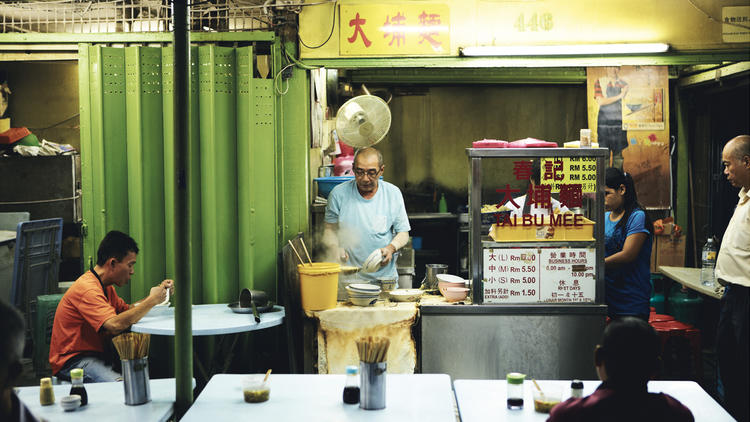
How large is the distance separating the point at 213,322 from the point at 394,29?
290cm

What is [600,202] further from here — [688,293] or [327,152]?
[327,152]

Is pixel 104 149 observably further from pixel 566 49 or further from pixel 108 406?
pixel 566 49

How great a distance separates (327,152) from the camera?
26.5 ft

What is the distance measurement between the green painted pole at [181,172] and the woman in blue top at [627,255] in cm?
324

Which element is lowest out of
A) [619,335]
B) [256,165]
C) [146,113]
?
[619,335]

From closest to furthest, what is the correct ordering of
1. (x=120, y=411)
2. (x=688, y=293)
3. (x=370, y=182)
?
1. (x=120, y=411)
2. (x=370, y=182)
3. (x=688, y=293)

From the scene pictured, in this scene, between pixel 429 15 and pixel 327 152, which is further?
pixel 327 152

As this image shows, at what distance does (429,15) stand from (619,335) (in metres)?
3.97

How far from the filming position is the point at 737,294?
4.43 m

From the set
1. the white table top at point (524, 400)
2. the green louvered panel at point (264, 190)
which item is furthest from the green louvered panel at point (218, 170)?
the white table top at point (524, 400)

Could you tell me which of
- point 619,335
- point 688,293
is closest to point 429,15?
point 619,335

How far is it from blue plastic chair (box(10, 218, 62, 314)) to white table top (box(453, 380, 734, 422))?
5629 mm

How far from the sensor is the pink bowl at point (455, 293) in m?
5.07

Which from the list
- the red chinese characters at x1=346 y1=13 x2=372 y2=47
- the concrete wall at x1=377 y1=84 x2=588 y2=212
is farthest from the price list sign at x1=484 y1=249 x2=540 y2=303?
the concrete wall at x1=377 y1=84 x2=588 y2=212
